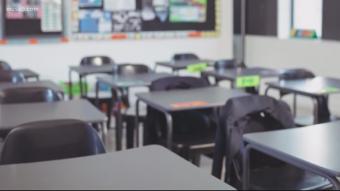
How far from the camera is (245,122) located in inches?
116

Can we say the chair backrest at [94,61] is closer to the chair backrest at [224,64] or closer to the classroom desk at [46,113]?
the chair backrest at [224,64]

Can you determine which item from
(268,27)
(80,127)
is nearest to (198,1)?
(268,27)

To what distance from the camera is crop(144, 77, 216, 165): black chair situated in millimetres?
3748

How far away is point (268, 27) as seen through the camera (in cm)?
750

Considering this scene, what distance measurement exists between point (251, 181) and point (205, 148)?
898mm

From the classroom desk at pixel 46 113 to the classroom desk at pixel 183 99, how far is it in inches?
17.7

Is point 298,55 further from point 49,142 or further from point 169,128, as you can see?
point 49,142

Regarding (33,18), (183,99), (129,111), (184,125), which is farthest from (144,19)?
(183,99)

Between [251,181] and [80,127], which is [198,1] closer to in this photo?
[251,181]

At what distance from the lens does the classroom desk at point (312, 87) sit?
13.5 feet

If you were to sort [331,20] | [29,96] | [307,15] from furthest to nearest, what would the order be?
[307,15]
[331,20]
[29,96]

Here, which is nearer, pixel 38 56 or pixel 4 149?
pixel 4 149

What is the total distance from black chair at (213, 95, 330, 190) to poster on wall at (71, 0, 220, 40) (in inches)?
170

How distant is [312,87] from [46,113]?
7.35 ft
